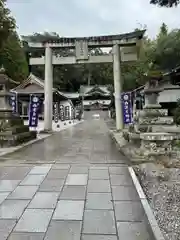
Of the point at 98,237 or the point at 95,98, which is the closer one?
the point at 98,237

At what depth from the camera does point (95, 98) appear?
6100cm

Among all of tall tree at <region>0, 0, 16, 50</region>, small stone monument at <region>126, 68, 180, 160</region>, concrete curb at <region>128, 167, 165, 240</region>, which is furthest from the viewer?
tall tree at <region>0, 0, 16, 50</region>

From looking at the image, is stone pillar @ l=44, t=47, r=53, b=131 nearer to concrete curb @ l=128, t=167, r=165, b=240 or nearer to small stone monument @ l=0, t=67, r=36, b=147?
small stone monument @ l=0, t=67, r=36, b=147

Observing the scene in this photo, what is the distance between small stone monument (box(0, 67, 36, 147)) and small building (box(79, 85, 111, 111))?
156 feet

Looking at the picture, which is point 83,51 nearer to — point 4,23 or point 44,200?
point 4,23

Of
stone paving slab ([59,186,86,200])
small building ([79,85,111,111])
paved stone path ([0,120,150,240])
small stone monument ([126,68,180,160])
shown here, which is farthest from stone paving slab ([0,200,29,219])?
small building ([79,85,111,111])

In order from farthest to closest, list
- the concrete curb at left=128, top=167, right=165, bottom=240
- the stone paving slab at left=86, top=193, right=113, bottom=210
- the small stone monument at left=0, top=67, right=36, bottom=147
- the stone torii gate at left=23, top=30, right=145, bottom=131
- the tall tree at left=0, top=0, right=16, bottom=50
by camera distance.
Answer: the tall tree at left=0, top=0, right=16, bottom=50 < the stone torii gate at left=23, top=30, right=145, bottom=131 < the small stone monument at left=0, top=67, right=36, bottom=147 < the stone paving slab at left=86, top=193, right=113, bottom=210 < the concrete curb at left=128, top=167, right=165, bottom=240

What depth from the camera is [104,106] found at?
200ft

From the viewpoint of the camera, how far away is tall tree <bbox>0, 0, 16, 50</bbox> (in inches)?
896

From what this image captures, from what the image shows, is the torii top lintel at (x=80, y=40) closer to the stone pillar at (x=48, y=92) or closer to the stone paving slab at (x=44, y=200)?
the stone pillar at (x=48, y=92)

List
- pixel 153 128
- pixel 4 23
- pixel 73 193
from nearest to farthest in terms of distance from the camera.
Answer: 1. pixel 73 193
2. pixel 153 128
3. pixel 4 23

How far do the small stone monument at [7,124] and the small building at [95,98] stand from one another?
47.5 metres

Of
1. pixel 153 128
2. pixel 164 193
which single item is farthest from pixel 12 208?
pixel 153 128

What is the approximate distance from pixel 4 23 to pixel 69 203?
22.2 m
